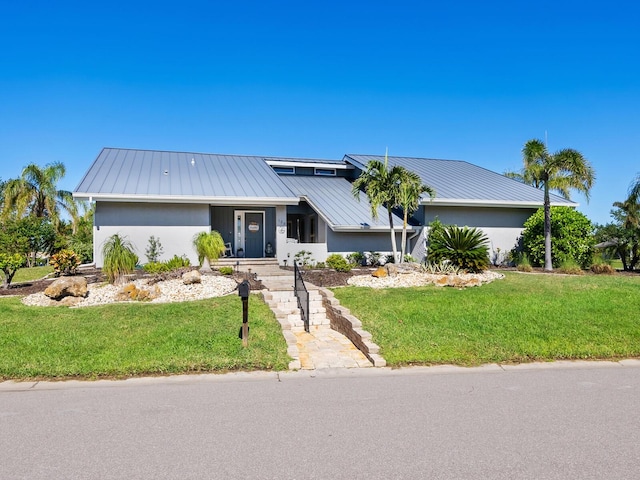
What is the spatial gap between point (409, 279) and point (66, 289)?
9.22m

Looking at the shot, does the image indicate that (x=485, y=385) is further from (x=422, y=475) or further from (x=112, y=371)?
(x=112, y=371)

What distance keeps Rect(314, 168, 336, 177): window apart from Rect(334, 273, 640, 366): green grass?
1411cm

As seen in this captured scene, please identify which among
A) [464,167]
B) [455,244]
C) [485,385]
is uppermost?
[464,167]

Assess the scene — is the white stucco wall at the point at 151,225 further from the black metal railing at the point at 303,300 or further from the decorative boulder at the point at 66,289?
the black metal railing at the point at 303,300

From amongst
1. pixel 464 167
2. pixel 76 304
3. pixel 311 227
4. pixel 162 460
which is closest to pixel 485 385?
pixel 162 460

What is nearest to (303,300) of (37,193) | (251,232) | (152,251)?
(152,251)

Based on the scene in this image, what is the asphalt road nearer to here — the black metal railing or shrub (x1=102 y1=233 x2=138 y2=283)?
the black metal railing

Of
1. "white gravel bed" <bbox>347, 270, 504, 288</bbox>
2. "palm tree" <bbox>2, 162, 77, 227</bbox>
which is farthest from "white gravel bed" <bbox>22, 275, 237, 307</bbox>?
"palm tree" <bbox>2, 162, 77, 227</bbox>

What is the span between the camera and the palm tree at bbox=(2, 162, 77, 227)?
23094mm

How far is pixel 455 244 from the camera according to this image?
13789 mm

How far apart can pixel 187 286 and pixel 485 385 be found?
27.2 feet

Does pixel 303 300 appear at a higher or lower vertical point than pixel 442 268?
lower

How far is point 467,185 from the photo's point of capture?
68.7 ft

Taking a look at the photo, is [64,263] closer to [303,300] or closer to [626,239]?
[303,300]
